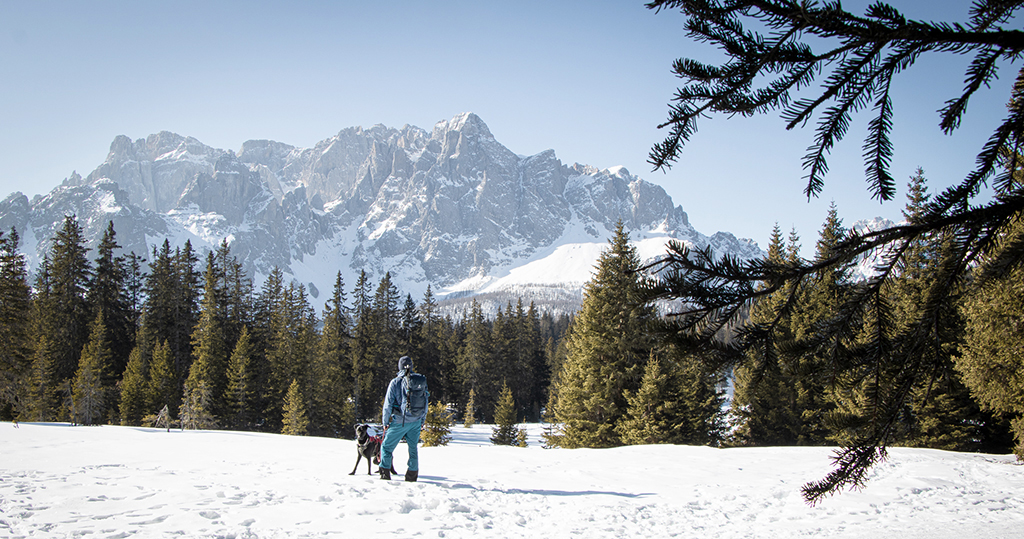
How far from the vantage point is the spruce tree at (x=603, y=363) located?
17.7 meters

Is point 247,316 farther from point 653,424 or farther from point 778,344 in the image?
point 778,344

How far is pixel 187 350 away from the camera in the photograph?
128 feet

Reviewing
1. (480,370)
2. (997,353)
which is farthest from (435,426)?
(480,370)

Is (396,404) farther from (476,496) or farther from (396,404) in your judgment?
(476,496)

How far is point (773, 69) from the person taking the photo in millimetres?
2051

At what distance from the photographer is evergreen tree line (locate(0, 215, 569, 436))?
1028 inches

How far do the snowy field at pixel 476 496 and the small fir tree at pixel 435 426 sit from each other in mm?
5575

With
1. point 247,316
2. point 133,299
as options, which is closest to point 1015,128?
point 247,316

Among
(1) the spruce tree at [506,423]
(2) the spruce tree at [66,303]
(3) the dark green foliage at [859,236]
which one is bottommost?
(1) the spruce tree at [506,423]

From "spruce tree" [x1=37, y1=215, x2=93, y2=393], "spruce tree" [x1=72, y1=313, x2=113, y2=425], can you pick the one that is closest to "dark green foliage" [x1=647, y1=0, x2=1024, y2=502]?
"spruce tree" [x1=72, y1=313, x2=113, y2=425]

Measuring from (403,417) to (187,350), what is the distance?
39.6 m

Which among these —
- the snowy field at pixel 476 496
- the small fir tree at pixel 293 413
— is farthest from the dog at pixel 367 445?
the small fir tree at pixel 293 413

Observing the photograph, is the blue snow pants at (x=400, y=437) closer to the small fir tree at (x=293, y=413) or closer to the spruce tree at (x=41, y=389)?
the small fir tree at (x=293, y=413)

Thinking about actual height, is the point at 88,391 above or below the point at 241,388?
above
